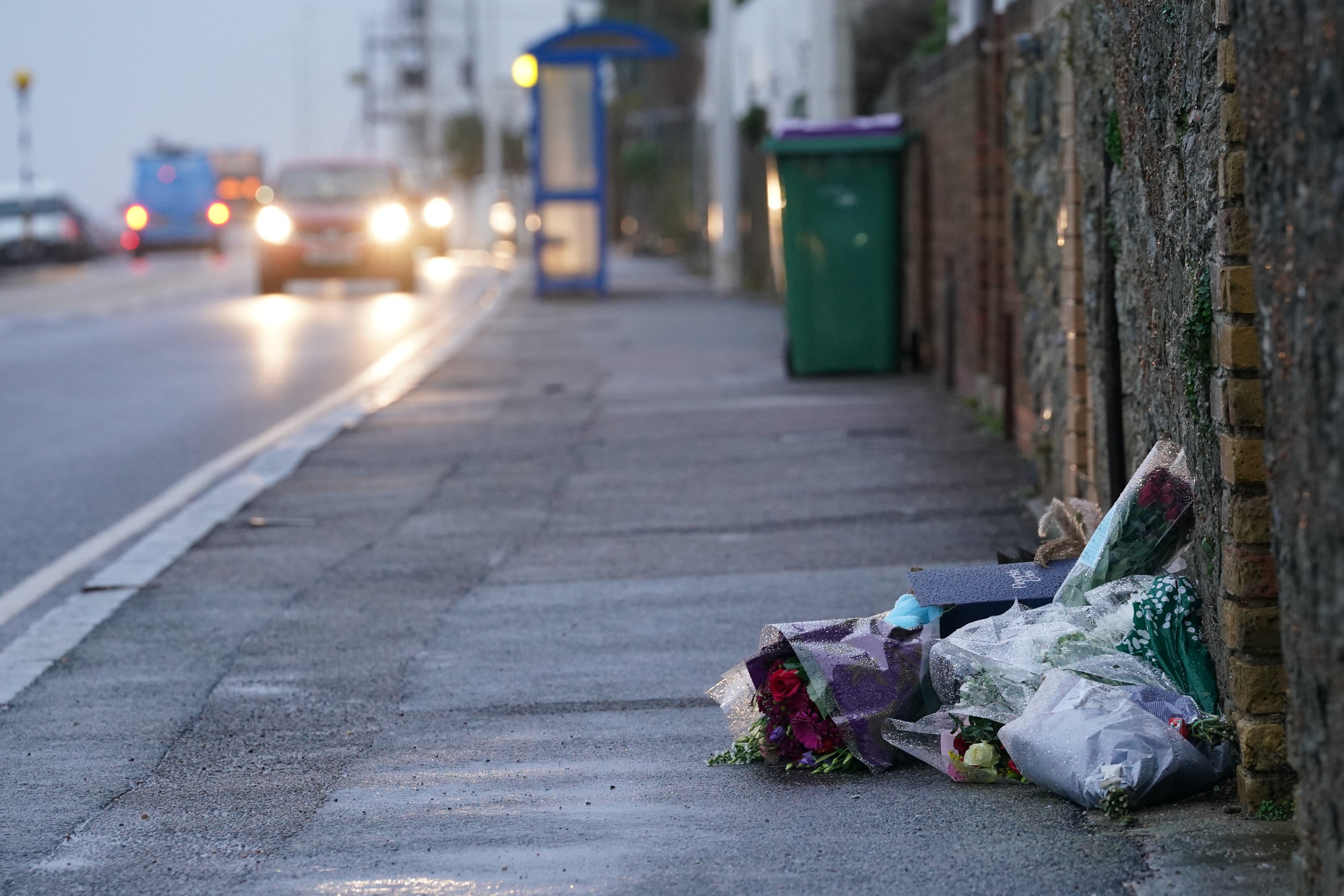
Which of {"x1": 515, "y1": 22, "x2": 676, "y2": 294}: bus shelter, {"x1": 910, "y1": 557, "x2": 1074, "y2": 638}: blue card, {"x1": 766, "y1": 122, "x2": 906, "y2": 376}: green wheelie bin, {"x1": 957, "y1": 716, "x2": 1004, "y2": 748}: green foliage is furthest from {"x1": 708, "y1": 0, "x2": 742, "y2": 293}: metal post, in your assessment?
{"x1": 957, "y1": 716, "x2": 1004, "y2": 748}: green foliage

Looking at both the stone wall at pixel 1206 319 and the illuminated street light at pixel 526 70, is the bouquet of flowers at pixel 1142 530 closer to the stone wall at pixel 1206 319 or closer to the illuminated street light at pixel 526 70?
the stone wall at pixel 1206 319

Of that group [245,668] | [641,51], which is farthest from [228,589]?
[641,51]

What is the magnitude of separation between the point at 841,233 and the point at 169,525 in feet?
20.1

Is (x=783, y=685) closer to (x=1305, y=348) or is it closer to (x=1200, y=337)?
(x=1200, y=337)

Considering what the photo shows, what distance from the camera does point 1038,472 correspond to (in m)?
8.12

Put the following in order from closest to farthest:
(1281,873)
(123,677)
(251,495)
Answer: (1281,873) < (123,677) < (251,495)

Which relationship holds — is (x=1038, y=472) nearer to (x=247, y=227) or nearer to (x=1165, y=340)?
(x=1165, y=340)

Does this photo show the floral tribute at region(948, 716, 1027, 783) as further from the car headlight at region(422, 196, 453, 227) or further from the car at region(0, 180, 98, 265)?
the car headlight at region(422, 196, 453, 227)

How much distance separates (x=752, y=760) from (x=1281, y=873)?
1.43 metres

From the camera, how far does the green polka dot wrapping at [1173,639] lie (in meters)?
4.36

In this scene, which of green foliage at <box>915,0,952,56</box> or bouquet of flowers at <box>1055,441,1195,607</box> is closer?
bouquet of flowers at <box>1055,441,1195,607</box>

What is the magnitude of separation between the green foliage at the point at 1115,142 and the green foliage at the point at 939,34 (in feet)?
32.6

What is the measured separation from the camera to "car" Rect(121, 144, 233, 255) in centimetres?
4993

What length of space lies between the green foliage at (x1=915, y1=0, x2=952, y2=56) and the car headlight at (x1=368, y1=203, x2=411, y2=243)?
35.1 feet
